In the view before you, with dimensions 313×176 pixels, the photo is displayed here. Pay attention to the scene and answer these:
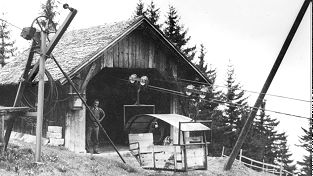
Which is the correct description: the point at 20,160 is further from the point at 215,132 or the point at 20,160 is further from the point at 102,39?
the point at 215,132

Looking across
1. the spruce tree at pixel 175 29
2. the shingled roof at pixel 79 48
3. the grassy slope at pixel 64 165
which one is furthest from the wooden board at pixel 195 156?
the spruce tree at pixel 175 29

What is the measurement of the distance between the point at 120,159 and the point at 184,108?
4.90 metres

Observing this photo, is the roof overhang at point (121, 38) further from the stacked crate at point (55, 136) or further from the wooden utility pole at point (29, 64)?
the stacked crate at point (55, 136)

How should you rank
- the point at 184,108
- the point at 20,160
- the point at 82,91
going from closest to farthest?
the point at 20,160, the point at 82,91, the point at 184,108

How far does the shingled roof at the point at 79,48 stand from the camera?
1562cm

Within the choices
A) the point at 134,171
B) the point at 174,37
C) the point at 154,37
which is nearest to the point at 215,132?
the point at 174,37

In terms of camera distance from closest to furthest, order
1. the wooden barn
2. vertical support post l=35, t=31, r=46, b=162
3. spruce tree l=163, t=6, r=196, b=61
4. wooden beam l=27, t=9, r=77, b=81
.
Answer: vertical support post l=35, t=31, r=46, b=162 < wooden beam l=27, t=9, r=77, b=81 < the wooden barn < spruce tree l=163, t=6, r=196, b=61

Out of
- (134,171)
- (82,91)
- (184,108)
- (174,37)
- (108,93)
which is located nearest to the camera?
(134,171)

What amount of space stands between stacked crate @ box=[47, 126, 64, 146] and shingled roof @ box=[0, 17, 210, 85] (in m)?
2.40

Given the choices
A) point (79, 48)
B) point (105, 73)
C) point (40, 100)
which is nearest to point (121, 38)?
point (79, 48)

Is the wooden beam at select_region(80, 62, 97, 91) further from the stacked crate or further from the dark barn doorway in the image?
the dark barn doorway

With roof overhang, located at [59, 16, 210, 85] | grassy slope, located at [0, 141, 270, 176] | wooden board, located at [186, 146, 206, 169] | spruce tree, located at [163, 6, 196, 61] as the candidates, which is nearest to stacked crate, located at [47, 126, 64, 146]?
grassy slope, located at [0, 141, 270, 176]

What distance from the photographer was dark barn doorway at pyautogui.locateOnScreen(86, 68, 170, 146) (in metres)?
20.0

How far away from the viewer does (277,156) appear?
48188mm
